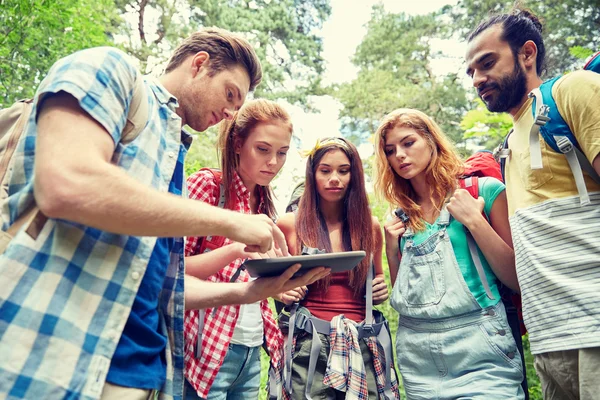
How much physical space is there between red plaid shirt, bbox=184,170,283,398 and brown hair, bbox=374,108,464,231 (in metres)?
0.83

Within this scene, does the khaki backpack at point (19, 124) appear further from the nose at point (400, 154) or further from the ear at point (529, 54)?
the ear at point (529, 54)

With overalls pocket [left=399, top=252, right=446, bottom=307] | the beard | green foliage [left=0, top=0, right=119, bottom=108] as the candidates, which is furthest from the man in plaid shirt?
green foliage [left=0, top=0, right=119, bottom=108]

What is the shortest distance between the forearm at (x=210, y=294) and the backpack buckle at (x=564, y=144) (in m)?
1.34

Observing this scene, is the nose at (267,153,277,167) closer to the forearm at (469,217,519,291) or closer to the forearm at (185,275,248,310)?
the forearm at (185,275,248,310)

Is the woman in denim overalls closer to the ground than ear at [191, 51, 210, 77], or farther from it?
closer to the ground

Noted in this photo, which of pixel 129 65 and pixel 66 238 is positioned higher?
pixel 129 65

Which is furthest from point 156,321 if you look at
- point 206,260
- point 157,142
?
point 206,260

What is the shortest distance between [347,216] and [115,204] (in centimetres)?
191

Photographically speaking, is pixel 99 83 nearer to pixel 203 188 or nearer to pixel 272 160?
pixel 203 188

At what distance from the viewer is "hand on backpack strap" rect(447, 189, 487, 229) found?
217 centimetres

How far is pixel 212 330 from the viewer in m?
2.17

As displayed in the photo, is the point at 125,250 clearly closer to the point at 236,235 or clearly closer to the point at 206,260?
the point at 236,235

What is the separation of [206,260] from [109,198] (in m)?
1.02

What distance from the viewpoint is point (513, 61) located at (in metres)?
2.28
